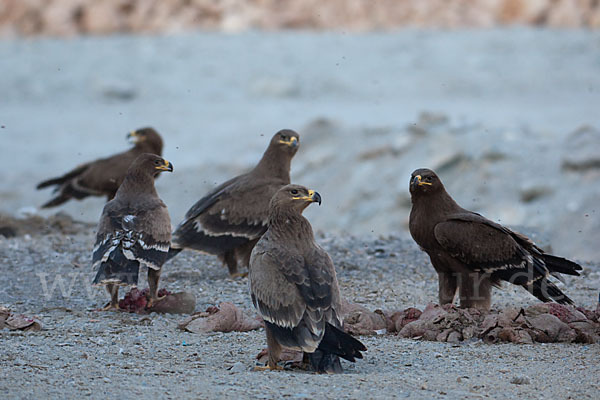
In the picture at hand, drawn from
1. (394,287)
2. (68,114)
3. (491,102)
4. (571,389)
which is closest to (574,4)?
(491,102)

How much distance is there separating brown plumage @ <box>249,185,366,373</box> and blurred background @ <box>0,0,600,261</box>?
19.4 feet

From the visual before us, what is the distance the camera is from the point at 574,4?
36562mm

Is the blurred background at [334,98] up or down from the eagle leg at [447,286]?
up

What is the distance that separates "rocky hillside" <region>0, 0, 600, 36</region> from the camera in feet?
119

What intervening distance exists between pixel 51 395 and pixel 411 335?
281cm

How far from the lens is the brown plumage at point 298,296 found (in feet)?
19.0

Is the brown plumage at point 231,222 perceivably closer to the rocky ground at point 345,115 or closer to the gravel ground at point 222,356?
the gravel ground at point 222,356

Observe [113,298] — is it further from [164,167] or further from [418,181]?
[418,181]

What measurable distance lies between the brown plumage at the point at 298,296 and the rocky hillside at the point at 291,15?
2910 centimetres

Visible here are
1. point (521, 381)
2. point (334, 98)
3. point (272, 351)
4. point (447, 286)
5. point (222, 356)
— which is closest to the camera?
point (521, 381)

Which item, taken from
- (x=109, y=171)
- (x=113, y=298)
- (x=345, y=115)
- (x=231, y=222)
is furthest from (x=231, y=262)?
(x=345, y=115)

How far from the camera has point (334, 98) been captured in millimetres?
27219

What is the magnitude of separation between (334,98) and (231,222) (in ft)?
59.8

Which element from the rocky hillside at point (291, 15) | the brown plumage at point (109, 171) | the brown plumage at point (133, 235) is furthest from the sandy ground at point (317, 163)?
the rocky hillside at point (291, 15)
